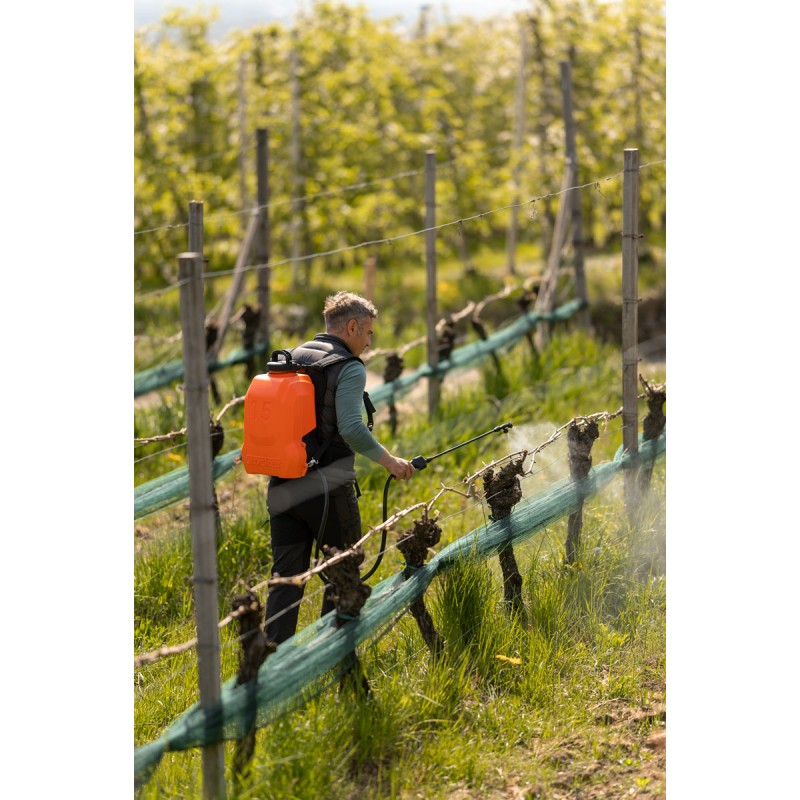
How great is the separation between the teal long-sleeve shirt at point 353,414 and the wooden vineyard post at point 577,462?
1064mm

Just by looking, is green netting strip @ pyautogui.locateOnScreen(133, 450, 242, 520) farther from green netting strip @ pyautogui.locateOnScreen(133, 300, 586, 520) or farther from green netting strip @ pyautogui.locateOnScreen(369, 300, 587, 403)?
green netting strip @ pyautogui.locateOnScreen(369, 300, 587, 403)

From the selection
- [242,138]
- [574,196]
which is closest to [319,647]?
[574,196]

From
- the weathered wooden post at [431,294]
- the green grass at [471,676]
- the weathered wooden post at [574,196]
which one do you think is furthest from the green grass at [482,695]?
the weathered wooden post at [574,196]

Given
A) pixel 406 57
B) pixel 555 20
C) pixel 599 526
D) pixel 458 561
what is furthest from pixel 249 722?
pixel 406 57

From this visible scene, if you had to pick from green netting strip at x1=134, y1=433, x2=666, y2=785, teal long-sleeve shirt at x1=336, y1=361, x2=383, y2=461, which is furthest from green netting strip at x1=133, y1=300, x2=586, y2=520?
green netting strip at x1=134, y1=433, x2=666, y2=785

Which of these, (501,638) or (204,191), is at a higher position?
(204,191)

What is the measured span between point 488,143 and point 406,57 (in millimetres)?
2002

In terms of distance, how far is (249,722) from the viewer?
3.19 meters

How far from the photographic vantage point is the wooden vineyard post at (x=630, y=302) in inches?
188

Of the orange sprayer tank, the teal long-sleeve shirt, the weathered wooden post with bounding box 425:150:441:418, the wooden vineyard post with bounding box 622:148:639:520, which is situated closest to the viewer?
the orange sprayer tank

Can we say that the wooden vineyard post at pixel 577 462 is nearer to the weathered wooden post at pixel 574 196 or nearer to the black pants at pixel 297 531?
the black pants at pixel 297 531

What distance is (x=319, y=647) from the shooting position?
342 cm

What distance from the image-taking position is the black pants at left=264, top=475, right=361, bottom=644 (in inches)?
155

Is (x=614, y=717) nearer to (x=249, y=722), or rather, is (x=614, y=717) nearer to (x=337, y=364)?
(x=249, y=722)
